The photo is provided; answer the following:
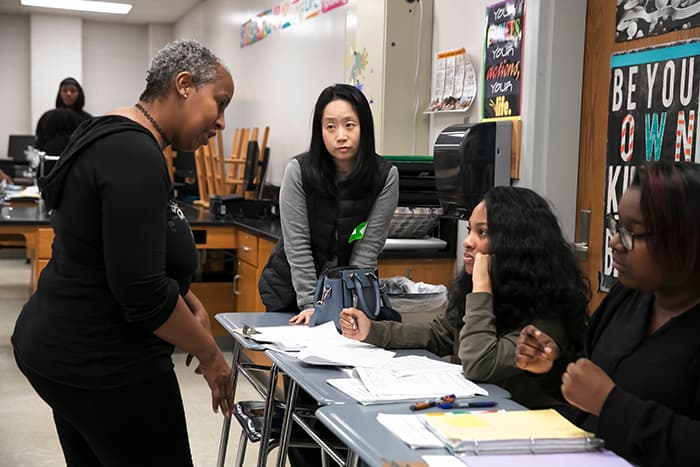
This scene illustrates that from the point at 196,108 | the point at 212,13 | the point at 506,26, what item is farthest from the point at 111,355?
the point at 212,13

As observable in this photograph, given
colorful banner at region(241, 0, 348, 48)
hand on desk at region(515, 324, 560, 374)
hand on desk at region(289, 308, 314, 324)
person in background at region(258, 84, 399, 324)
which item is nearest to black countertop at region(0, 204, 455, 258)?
person in background at region(258, 84, 399, 324)

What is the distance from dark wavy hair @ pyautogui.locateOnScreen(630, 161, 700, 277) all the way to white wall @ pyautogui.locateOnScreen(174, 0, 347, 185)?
149 inches

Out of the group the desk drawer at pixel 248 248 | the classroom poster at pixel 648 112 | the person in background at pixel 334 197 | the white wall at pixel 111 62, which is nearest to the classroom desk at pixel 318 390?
the person in background at pixel 334 197

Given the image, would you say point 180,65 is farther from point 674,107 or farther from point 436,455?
point 674,107

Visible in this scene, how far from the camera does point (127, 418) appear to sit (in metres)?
1.64

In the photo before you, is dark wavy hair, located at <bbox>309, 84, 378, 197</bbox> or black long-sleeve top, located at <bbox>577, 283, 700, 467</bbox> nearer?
black long-sleeve top, located at <bbox>577, 283, 700, 467</bbox>

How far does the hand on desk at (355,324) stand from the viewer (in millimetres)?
2277

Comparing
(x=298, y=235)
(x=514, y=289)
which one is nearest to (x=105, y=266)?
(x=514, y=289)

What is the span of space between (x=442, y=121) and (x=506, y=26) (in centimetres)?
66

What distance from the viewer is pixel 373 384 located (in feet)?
6.05

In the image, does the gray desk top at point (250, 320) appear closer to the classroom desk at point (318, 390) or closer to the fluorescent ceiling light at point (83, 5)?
the classroom desk at point (318, 390)

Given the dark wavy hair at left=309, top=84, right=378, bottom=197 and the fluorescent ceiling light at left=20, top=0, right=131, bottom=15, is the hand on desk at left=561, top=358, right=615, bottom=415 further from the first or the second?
the fluorescent ceiling light at left=20, top=0, right=131, bottom=15

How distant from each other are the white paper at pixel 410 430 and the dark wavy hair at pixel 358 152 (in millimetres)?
1401

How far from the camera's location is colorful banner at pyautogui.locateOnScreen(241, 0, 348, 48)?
5484 millimetres
